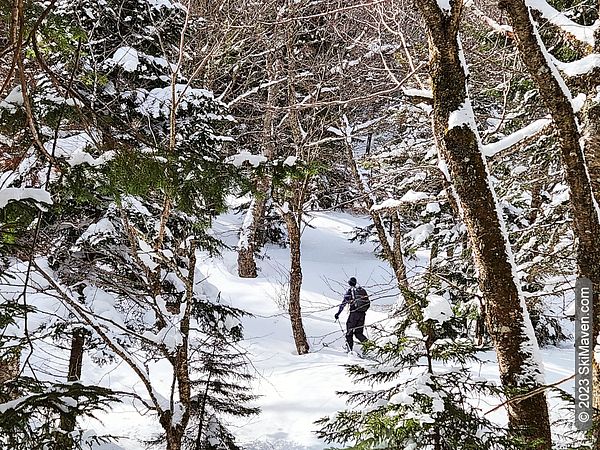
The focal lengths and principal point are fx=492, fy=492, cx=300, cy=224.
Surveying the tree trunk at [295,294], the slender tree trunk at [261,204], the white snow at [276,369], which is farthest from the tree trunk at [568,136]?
the tree trunk at [295,294]

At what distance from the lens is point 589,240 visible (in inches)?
109

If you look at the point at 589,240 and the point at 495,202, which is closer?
the point at 495,202

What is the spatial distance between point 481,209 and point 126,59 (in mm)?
4464

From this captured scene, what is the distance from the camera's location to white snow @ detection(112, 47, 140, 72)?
17.6 ft

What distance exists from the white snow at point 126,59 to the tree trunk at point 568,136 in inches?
163

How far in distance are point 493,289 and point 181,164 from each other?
167 centimetres

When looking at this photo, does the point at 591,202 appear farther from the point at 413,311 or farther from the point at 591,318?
the point at 413,311

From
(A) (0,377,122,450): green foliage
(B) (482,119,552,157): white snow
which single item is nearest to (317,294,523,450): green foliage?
(A) (0,377,122,450): green foliage

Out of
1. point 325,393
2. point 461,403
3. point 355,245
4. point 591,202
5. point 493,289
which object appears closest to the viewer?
point 461,403

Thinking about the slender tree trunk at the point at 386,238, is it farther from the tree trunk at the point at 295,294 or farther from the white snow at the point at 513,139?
the white snow at the point at 513,139

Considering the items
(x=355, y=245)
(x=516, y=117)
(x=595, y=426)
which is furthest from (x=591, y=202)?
(x=355, y=245)

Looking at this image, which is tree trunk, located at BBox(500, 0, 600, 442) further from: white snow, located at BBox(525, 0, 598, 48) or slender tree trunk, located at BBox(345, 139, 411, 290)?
slender tree trunk, located at BBox(345, 139, 411, 290)

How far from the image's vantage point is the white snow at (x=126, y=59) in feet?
17.6

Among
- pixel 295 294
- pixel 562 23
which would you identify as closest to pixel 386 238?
pixel 295 294
